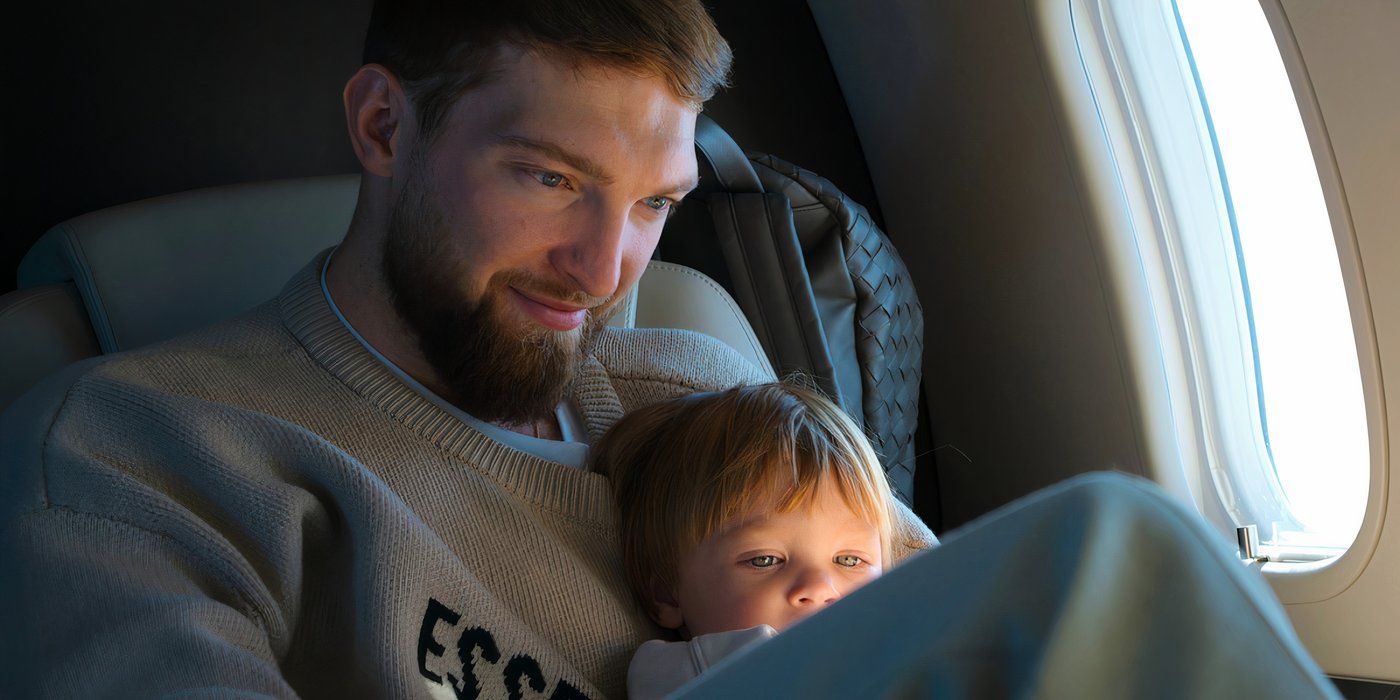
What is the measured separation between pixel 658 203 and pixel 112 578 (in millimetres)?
664

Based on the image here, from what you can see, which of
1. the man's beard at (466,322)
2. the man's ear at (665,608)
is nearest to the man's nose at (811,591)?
the man's ear at (665,608)

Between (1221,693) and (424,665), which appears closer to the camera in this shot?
(1221,693)

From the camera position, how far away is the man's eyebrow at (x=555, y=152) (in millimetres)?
1205

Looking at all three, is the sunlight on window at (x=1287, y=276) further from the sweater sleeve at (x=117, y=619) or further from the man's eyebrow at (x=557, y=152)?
the sweater sleeve at (x=117, y=619)

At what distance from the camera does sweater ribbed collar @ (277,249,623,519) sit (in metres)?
1.19

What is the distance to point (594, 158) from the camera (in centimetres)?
122

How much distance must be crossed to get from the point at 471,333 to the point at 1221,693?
2.85 ft

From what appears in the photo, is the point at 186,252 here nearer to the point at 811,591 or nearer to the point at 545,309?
the point at 545,309

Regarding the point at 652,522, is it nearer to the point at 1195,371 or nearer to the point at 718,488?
the point at 718,488

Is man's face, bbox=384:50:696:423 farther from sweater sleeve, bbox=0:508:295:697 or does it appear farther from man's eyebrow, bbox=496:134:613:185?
sweater sleeve, bbox=0:508:295:697

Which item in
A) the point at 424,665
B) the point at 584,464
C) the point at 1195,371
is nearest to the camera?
the point at 424,665

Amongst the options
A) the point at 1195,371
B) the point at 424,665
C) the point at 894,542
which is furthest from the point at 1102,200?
the point at 424,665

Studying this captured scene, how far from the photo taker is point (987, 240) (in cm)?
227

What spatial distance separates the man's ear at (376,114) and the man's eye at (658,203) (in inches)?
10.8
